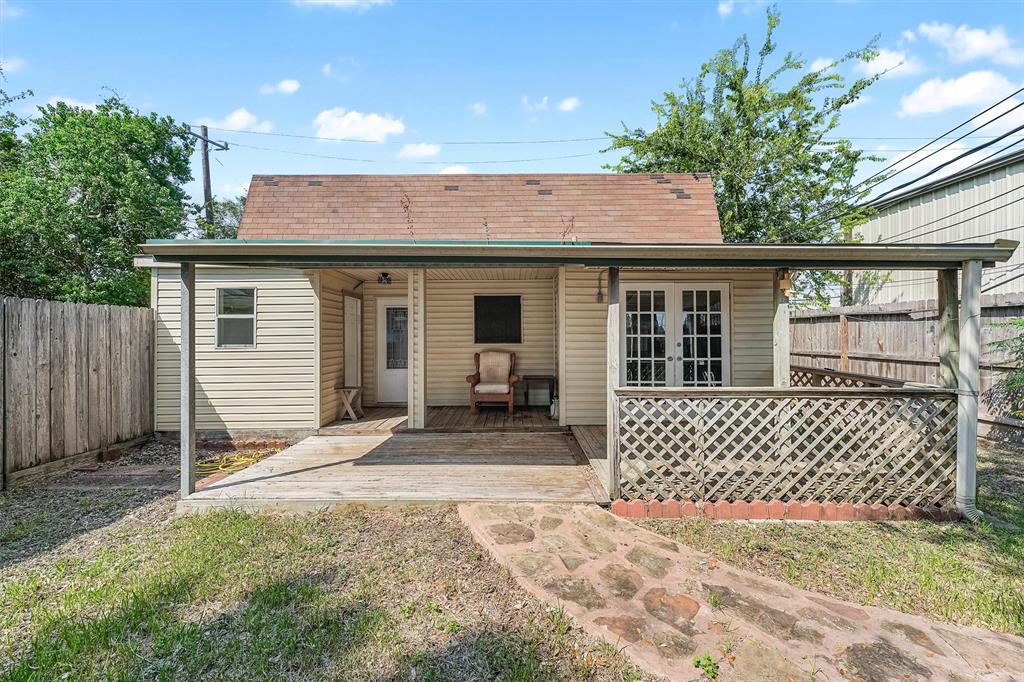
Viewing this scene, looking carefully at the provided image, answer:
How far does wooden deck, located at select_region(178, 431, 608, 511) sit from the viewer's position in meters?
4.20

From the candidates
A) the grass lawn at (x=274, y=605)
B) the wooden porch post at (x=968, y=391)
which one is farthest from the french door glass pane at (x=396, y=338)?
the wooden porch post at (x=968, y=391)

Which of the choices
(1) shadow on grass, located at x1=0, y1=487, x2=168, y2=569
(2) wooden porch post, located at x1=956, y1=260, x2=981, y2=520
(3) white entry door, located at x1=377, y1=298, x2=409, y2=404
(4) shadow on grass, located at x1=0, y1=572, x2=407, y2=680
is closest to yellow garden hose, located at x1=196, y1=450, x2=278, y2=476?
(1) shadow on grass, located at x1=0, y1=487, x2=168, y2=569

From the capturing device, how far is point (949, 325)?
409cm

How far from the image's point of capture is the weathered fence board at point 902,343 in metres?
6.35

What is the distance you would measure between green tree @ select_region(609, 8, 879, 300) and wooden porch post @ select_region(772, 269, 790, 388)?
7650mm

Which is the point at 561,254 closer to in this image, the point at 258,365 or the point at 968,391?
the point at 968,391

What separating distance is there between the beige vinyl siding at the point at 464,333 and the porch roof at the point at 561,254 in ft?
14.9

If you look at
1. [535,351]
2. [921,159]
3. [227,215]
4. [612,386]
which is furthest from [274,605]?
[227,215]

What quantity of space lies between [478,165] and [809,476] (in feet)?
55.0

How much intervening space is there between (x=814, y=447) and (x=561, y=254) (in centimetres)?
284

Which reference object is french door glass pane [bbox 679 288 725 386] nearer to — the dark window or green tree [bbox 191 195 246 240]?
the dark window

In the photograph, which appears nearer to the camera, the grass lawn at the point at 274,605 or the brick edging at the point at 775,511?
the grass lawn at the point at 274,605

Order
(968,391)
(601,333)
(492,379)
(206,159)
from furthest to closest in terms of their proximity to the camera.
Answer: (206,159)
(492,379)
(601,333)
(968,391)

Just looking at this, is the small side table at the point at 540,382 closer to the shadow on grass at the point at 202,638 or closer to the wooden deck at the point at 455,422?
the wooden deck at the point at 455,422
